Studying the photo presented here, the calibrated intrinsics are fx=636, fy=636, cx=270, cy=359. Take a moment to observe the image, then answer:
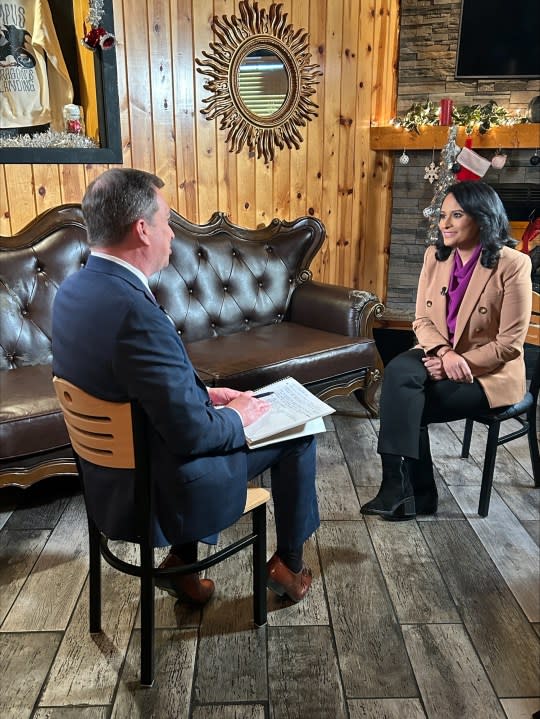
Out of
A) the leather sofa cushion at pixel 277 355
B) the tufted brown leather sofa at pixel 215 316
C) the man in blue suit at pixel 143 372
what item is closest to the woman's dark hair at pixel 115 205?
the man in blue suit at pixel 143 372

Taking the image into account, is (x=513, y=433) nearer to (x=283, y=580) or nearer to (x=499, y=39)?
(x=283, y=580)

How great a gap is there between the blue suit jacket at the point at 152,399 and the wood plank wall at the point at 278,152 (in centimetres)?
210

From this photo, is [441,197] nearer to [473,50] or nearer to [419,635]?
[473,50]

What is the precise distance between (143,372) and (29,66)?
259cm

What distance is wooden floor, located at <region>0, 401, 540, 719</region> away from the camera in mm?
1552

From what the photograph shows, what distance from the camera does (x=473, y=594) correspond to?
1.95 meters

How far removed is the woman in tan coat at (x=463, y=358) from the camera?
7.45 feet

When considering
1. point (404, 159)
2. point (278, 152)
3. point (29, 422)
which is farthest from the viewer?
point (404, 159)

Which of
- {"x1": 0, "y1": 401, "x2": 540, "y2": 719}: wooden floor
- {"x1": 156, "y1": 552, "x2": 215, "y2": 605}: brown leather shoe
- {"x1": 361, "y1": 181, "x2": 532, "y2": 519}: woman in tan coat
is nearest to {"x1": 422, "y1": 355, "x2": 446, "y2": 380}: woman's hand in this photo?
{"x1": 361, "y1": 181, "x2": 532, "y2": 519}: woman in tan coat

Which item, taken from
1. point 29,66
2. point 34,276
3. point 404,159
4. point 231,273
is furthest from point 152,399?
point 404,159

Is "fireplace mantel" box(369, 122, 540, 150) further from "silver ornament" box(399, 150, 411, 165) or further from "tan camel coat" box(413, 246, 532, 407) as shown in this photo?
"tan camel coat" box(413, 246, 532, 407)

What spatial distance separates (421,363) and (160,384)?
1286mm

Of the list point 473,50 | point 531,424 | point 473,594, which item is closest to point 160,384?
point 473,594

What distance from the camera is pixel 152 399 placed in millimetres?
1358
